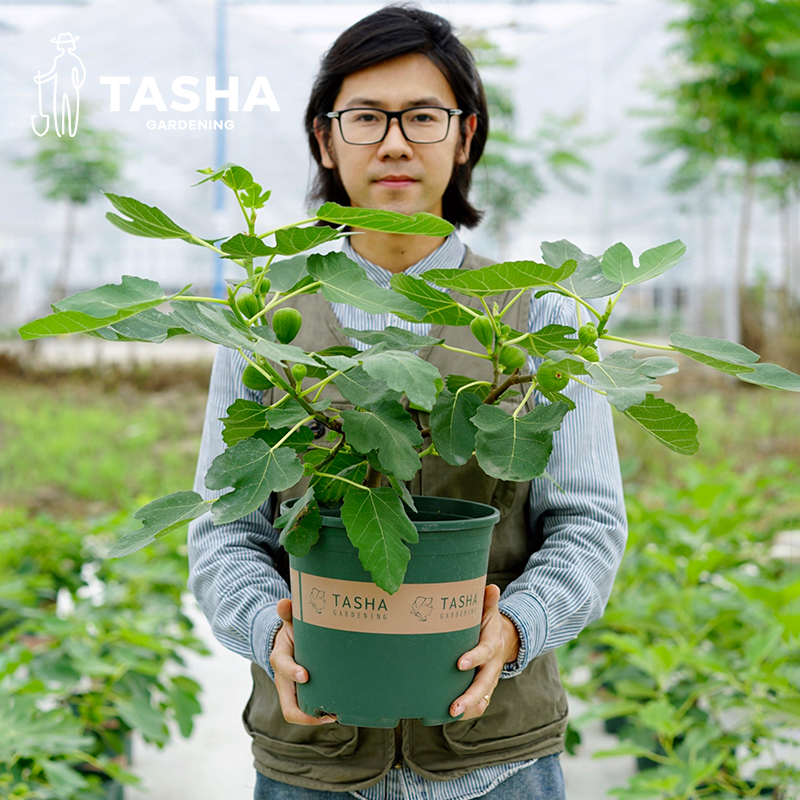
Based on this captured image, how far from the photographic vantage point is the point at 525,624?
793 millimetres

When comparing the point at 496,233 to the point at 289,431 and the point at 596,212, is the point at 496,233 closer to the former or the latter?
the point at 596,212

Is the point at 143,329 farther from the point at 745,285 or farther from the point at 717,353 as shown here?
the point at 745,285

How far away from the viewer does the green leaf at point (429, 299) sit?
0.65 meters

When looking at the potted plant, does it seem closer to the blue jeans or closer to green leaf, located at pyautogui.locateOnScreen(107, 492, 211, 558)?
green leaf, located at pyautogui.locateOnScreen(107, 492, 211, 558)

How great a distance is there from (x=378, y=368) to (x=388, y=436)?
0.25 feet

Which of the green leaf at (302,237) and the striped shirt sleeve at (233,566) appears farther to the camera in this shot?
the striped shirt sleeve at (233,566)

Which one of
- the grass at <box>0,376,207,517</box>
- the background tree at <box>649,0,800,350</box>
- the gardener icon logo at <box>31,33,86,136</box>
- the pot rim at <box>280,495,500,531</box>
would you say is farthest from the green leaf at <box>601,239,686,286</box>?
the background tree at <box>649,0,800,350</box>

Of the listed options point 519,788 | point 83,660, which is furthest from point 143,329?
point 83,660

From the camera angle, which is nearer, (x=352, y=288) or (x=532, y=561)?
(x=352, y=288)

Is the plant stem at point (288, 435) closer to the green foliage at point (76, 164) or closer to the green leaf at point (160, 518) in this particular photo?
the green leaf at point (160, 518)

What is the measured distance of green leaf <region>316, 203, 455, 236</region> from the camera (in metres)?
0.62

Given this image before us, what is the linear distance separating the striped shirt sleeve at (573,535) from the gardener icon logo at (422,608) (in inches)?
5.7

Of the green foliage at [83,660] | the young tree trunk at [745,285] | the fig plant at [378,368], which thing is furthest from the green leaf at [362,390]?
the young tree trunk at [745,285]

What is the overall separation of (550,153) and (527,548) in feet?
9.10
